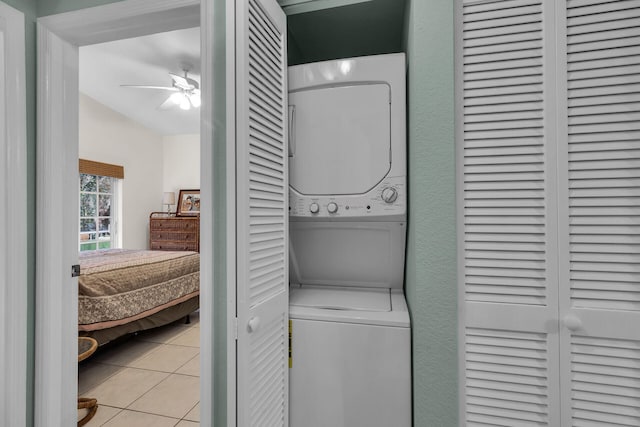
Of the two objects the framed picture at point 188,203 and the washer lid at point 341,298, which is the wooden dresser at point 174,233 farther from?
the washer lid at point 341,298

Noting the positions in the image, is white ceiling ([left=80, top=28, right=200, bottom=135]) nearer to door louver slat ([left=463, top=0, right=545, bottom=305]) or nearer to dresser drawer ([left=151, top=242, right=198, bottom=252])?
dresser drawer ([left=151, top=242, right=198, bottom=252])

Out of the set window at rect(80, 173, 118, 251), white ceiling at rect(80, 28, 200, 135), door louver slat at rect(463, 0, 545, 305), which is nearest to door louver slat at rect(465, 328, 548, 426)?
door louver slat at rect(463, 0, 545, 305)

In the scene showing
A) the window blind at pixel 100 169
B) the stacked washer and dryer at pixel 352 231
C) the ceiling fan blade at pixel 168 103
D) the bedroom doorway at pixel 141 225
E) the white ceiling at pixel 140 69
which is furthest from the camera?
the window blind at pixel 100 169

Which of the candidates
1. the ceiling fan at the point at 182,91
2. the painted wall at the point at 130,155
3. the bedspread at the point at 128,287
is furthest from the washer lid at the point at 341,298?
the painted wall at the point at 130,155

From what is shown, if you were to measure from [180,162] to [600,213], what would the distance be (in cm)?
621

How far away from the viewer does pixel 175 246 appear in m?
5.64

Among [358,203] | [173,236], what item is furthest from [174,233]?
[358,203]

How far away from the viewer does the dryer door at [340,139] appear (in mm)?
1530

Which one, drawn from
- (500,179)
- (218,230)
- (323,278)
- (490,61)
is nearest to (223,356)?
(218,230)

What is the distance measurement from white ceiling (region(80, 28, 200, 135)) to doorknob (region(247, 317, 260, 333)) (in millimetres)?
2856

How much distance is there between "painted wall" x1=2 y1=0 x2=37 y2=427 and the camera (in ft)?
4.99

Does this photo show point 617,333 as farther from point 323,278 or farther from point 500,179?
point 323,278

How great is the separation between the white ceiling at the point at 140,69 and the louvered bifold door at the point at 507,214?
107 inches

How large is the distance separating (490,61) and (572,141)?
15.5 inches
